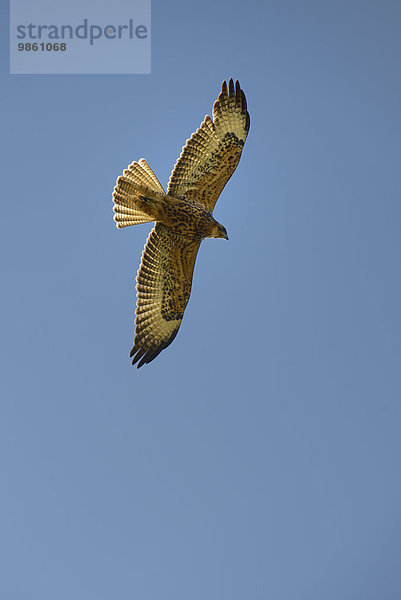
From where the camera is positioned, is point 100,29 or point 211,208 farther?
point 100,29

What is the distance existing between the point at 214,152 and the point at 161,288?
1761mm

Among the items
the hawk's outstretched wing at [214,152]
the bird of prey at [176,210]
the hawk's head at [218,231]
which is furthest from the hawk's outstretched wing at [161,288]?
the hawk's outstretched wing at [214,152]

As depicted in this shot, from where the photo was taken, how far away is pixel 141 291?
40.5 ft

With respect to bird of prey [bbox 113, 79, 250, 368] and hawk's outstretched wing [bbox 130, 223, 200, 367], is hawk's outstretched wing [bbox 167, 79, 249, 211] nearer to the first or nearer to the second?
bird of prey [bbox 113, 79, 250, 368]

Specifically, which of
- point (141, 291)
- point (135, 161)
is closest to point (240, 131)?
point (135, 161)

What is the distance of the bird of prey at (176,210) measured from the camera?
1168 centimetres

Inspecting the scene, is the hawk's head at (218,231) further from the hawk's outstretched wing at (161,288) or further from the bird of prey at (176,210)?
the hawk's outstretched wing at (161,288)

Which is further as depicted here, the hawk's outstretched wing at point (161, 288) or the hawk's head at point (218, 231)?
the hawk's outstretched wing at point (161, 288)

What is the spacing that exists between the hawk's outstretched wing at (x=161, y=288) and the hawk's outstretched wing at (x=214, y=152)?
0.56 metres

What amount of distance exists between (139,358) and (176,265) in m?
1.20

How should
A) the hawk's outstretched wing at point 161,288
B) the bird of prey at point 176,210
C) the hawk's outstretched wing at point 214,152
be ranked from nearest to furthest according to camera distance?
the bird of prey at point 176,210
the hawk's outstretched wing at point 214,152
the hawk's outstretched wing at point 161,288

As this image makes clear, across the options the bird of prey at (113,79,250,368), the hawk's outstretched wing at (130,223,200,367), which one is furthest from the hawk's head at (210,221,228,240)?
the hawk's outstretched wing at (130,223,200,367)

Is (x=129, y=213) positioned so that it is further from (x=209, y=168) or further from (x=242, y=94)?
(x=242, y=94)

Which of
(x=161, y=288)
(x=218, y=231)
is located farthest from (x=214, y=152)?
(x=161, y=288)
